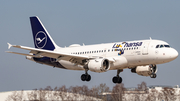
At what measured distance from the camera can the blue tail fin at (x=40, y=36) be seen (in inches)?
2670

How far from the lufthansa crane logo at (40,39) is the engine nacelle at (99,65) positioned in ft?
43.8

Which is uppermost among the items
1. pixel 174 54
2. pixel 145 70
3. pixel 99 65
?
pixel 174 54

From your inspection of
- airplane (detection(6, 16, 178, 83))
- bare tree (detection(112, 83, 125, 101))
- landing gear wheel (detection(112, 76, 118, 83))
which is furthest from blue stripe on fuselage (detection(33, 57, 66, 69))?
bare tree (detection(112, 83, 125, 101))

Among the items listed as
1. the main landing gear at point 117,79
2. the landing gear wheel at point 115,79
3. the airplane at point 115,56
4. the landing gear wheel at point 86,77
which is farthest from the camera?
the landing gear wheel at point 115,79

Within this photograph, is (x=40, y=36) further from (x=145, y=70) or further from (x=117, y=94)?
(x=117, y=94)

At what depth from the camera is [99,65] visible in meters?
56.4

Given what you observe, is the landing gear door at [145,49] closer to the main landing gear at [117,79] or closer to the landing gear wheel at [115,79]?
the main landing gear at [117,79]

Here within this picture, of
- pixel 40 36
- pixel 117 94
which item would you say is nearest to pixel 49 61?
pixel 40 36

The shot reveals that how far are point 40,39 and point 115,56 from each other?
16.3 meters

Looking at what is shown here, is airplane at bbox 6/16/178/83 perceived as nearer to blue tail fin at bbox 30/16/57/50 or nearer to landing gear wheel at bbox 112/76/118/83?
landing gear wheel at bbox 112/76/118/83

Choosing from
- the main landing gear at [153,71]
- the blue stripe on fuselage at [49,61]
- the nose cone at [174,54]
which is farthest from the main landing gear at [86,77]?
the nose cone at [174,54]

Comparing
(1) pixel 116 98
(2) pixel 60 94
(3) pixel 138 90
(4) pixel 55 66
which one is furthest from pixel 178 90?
(4) pixel 55 66

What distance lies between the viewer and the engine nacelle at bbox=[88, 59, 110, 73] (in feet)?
185

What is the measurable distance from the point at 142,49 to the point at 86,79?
10040 millimetres
